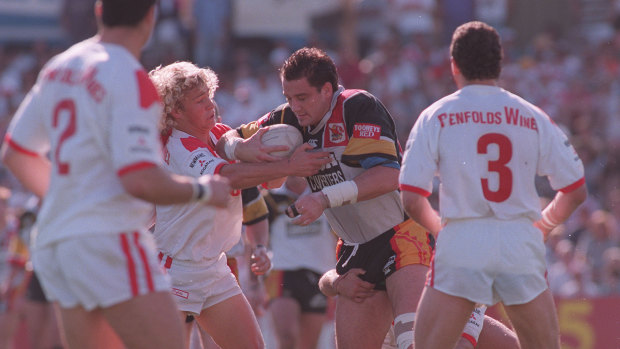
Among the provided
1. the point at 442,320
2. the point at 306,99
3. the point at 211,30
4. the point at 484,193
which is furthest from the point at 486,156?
the point at 211,30

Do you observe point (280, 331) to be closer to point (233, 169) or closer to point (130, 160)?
point (233, 169)

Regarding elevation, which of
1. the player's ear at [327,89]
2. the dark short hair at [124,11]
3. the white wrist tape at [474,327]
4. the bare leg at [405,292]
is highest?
the dark short hair at [124,11]

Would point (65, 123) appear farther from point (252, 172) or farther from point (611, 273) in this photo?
point (611, 273)

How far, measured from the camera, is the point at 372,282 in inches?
207

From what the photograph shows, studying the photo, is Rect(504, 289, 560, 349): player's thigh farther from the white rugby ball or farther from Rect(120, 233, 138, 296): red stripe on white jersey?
Rect(120, 233, 138, 296): red stripe on white jersey

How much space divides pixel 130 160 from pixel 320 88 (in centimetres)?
185

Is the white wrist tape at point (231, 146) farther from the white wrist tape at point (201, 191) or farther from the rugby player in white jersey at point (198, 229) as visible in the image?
the white wrist tape at point (201, 191)

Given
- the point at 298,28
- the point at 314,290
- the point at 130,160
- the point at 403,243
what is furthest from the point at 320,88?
the point at 298,28

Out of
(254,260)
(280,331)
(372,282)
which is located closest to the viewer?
(372,282)

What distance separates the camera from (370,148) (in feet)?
16.4

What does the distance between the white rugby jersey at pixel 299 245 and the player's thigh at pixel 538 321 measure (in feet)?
15.3

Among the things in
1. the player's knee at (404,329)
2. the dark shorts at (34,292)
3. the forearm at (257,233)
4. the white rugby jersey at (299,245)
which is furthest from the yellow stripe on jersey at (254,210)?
the dark shorts at (34,292)

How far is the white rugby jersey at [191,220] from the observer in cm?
511

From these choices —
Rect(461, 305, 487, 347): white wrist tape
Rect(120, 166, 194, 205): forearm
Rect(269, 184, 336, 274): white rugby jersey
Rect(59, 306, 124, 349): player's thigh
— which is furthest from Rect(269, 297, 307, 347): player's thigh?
Rect(120, 166, 194, 205): forearm
